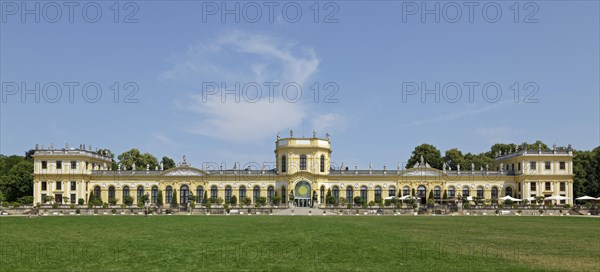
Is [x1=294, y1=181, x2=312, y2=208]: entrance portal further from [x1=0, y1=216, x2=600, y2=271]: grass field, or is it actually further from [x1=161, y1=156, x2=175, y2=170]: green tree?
[x1=0, y1=216, x2=600, y2=271]: grass field

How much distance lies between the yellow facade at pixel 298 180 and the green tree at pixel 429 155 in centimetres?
1297

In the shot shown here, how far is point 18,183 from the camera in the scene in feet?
271

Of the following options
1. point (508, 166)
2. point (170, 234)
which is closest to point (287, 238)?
point (170, 234)

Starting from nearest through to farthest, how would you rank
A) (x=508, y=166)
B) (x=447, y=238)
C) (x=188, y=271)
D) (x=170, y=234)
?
1. (x=188, y=271)
2. (x=447, y=238)
3. (x=170, y=234)
4. (x=508, y=166)

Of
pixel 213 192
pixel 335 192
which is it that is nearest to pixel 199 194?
pixel 213 192

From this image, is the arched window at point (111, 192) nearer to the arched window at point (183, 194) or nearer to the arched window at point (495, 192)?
the arched window at point (183, 194)

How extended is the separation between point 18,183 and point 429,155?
5633 centimetres

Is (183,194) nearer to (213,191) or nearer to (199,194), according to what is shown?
(199,194)

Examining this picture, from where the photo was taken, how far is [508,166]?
85.9 metres

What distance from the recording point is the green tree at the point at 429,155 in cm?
9481

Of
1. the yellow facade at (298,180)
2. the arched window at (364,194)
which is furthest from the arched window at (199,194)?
the arched window at (364,194)

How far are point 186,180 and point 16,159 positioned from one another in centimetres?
3420

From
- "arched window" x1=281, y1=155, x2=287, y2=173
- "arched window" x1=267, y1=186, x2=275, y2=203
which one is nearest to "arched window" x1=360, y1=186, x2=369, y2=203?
"arched window" x1=281, y1=155, x2=287, y2=173

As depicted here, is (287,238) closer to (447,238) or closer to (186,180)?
(447,238)
